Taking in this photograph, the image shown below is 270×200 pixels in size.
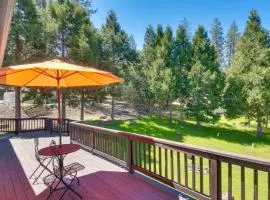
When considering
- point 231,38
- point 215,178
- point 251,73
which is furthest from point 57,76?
point 231,38

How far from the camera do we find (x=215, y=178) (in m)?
3.39

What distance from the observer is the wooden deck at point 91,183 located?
168 inches

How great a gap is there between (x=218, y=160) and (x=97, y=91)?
16.1 metres

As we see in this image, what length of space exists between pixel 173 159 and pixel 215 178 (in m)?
3.12

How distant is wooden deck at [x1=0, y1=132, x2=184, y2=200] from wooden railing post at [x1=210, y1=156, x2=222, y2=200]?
0.80 m

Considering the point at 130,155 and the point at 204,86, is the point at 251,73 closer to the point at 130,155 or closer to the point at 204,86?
the point at 204,86

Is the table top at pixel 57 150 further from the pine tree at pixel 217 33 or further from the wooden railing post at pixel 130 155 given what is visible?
the pine tree at pixel 217 33

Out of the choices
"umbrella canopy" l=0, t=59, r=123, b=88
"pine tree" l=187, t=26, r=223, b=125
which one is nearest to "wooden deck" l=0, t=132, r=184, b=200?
"umbrella canopy" l=0, t=59, r=123, b=88

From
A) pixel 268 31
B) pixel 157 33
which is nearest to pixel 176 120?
pixel 157 33

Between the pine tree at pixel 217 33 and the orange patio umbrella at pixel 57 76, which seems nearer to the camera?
the orange patio umbrella at pixel 57 76

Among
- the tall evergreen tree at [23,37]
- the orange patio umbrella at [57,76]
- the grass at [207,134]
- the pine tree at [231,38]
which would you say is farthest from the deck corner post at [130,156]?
the pine tree at [231,38]

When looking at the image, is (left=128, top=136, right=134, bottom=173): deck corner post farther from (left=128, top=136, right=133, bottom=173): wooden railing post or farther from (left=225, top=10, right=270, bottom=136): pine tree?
(left=225, top=10, right=270, bottom=136): pine tree

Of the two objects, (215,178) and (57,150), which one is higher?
(57,150)

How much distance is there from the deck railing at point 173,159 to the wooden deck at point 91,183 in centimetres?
22
